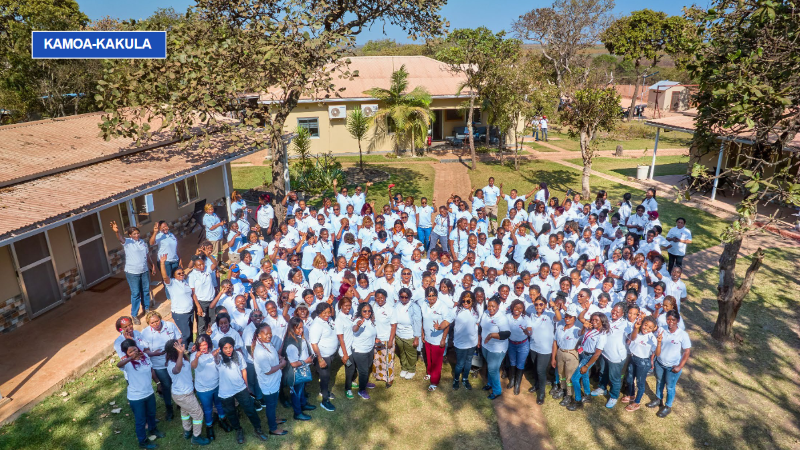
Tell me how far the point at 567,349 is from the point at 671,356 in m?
1.26

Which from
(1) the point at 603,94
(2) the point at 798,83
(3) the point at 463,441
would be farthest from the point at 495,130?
(3) the point at 463,441

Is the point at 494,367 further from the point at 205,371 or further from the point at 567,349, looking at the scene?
the point at 205,371

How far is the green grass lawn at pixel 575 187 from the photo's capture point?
1386cm

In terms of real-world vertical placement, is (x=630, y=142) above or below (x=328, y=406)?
above

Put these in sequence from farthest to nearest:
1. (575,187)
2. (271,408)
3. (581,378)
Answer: (575,187)
(581,378)
(271,408)

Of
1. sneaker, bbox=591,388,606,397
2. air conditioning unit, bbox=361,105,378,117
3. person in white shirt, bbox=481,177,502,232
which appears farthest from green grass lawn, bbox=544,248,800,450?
air conditioning unit, bbox=361,105,378,117

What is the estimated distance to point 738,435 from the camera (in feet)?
20.9

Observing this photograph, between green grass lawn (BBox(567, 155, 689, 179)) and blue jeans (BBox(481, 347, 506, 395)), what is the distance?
15.7m

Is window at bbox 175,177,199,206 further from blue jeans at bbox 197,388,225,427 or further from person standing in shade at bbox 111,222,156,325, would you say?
blue jeans at bbox 197,388,225,427

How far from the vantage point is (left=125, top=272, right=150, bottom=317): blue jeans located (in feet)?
28.9

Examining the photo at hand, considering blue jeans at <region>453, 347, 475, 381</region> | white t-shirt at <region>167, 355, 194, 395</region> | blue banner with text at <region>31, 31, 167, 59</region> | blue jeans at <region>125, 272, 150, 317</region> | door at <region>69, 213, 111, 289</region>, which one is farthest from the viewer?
blue banner with text at <region>31, 31, 167, 59</region>

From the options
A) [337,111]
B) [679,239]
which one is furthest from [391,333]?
[337,111]

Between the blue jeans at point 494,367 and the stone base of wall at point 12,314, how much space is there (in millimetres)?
7957

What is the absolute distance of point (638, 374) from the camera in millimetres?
6594
